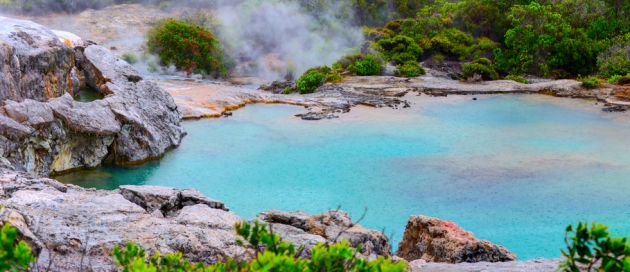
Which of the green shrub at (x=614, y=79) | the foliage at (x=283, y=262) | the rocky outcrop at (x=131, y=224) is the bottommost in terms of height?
the rocky outcrop at (x=131, y=224)

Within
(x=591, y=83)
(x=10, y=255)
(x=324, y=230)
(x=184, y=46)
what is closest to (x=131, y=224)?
(x=324, y=230)

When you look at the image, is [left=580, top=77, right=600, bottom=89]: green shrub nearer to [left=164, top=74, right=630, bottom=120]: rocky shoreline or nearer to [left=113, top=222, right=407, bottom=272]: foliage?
[left=164, top=74, right=630, bottom=120]: rocky shoreline

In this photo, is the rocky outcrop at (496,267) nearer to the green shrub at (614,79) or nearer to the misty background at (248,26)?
the green shrub at (614,79)

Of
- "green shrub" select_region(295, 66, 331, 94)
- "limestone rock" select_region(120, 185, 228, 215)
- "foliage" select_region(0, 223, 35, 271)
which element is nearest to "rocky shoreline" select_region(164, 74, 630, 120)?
"green shrub" select_region(295, 66, 331, 94)

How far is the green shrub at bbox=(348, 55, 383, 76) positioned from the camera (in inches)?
1115

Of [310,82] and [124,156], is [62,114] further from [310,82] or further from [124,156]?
[310,82]

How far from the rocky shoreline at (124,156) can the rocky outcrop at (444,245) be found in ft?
0.06

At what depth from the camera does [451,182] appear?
1463 centimetres

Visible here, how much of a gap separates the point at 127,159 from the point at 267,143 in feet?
12.1

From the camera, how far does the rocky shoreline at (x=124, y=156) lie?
24.7 feet

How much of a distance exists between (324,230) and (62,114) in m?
8.34

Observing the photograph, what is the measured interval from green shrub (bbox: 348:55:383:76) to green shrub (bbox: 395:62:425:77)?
85 centimetres

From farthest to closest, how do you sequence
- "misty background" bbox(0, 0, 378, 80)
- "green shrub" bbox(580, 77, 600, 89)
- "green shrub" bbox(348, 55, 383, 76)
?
"misty background" bbox(0, 0, 378, 80) → "green shrub" bbox(348, 55, 383, 76) → "green shrub" bbox(580, 77, 600, 89)

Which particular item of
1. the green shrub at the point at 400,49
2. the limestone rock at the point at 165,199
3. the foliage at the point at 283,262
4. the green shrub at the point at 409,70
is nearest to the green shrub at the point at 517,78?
the green shrub at the point at 409,70
